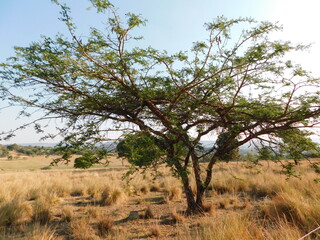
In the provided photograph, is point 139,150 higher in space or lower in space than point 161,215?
higher

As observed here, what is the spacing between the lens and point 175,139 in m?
6.22

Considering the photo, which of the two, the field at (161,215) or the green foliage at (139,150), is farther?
the field at (161,215)

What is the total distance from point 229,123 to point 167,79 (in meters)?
2.02

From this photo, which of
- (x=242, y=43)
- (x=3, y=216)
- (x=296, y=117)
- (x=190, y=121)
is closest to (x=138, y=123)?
(x=190, y=121)

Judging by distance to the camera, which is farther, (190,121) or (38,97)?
(190,121)

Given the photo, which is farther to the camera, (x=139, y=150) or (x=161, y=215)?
(x=161, y=215)

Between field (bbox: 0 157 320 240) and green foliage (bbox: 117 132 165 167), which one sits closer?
green foliage (bbox: 117 132 165 167)

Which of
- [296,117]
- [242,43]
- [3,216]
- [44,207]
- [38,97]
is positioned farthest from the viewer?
[44,207]

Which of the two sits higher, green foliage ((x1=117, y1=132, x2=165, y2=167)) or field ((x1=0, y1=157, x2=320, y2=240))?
green foliage ((x1=117, y1=132, x2=165, y2=167))

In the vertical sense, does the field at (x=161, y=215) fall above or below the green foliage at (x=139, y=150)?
below

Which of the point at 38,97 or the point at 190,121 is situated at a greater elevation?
the point at 38,97

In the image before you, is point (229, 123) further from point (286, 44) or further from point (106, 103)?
point (106, 103)

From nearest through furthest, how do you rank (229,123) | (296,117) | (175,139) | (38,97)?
1. (296,117)
2. (38,97)
3. (229,123)
4. (175,139)

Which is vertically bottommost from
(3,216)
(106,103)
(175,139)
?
(3,216)
